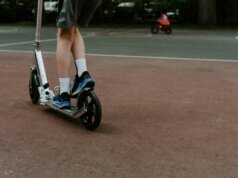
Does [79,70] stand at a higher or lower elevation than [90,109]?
higher

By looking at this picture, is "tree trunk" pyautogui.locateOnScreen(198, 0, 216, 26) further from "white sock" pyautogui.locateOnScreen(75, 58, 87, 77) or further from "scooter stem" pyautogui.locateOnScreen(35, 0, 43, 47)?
"white sock" pyautogui.locateOnScreen(75, 58, 87, 77)

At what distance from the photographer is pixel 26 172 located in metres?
4.11

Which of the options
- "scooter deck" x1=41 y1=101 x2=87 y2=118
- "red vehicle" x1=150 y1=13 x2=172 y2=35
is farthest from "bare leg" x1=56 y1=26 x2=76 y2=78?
"red vehicle" x1=150 y1=13 x2=172 y2=35

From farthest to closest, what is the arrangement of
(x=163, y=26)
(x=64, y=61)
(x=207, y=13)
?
(x=207, y=13), (x=163, y=26), (x=64, y=61)

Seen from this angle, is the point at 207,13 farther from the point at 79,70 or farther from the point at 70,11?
the point at 70,11

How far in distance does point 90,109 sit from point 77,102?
0.21 meters

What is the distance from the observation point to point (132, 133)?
5285mm

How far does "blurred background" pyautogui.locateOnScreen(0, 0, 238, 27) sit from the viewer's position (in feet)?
111

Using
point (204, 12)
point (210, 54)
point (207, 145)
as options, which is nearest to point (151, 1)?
point (204, 12)

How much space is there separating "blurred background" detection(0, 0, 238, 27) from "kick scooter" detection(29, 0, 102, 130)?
2540 cm

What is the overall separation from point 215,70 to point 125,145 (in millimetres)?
5672


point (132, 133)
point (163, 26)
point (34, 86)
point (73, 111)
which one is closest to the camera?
point (132, 133)

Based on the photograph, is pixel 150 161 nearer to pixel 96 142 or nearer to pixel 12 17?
pixel 96 142

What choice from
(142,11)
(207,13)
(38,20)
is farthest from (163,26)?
(38,20)
